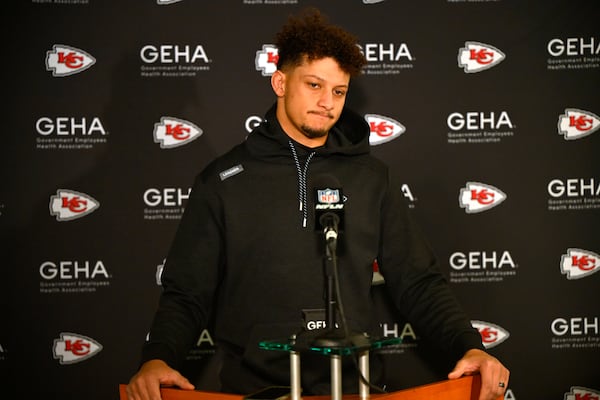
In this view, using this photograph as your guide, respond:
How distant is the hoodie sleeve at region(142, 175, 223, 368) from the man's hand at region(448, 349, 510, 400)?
2.49 ft

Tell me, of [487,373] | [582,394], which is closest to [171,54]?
[487,373]

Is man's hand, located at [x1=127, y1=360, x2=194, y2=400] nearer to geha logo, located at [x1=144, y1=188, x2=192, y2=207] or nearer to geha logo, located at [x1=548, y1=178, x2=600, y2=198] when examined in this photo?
geha logo, located at [x1=144, y1=188, x2=192, y2=207]

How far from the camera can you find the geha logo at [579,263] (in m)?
3.05

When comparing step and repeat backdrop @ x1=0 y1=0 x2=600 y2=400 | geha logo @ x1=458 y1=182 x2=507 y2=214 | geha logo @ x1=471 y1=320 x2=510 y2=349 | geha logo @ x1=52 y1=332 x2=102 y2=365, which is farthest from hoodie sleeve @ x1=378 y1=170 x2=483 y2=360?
geha logo @ x1=52 y1=332 x2=102 y2=365

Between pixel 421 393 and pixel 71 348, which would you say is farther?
pixel 71 348

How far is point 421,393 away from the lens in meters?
1.43

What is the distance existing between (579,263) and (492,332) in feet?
1.66

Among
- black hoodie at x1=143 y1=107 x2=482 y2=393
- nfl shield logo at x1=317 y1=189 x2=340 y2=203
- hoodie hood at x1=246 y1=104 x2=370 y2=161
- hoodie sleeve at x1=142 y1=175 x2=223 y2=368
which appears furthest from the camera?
hoodie hood at x1=246 y1=104 x2=370 y2=161

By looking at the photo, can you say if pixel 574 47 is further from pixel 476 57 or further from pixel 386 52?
pixel 386 52

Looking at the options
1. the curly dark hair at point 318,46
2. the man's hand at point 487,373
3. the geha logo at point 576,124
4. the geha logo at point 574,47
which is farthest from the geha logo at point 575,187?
the man's hand at point 487,373

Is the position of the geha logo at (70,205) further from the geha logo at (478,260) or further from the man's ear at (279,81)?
the geha logo at (478,260)

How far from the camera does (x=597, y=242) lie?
10.0 ft

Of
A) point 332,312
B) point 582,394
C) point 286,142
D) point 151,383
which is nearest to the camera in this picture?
point 332,312

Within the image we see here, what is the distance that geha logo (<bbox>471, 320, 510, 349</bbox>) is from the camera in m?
3.03
